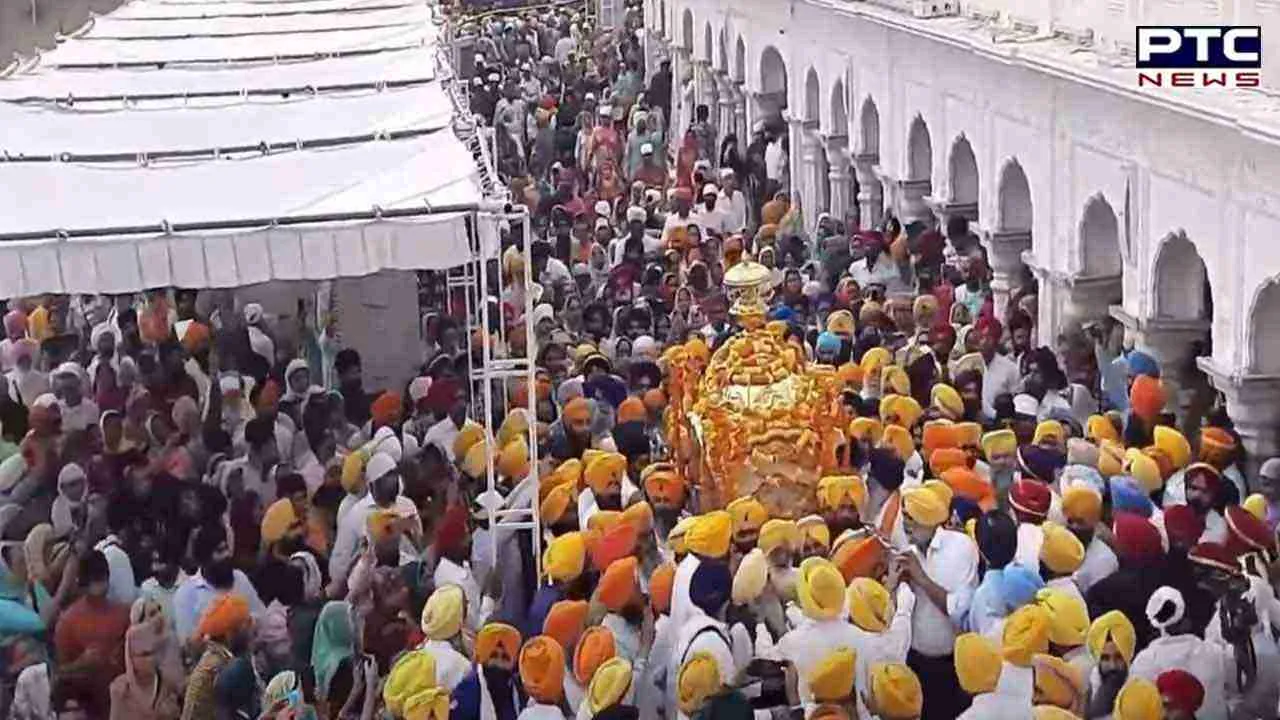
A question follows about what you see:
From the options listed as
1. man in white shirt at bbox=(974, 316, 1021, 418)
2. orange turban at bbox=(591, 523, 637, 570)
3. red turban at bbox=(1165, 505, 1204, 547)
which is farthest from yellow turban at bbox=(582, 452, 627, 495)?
man in white shirt at bbox=(974, 316, 1021, 418)

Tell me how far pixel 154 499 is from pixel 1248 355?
5634mm

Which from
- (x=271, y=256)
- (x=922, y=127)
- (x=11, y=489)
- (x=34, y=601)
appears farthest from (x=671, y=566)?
(x=922, y=127)

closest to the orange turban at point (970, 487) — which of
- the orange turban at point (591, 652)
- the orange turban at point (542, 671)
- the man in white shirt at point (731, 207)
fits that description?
the orange turban at point (591, 652)

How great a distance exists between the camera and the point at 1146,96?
11.0 m

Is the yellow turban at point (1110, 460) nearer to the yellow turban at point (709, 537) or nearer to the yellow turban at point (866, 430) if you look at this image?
the yellow turban at point (866, 430)

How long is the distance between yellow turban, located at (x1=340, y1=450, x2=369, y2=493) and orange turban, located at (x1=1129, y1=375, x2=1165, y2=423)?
391cm

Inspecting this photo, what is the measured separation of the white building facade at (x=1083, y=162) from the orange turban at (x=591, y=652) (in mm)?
4322

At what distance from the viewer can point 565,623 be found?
7551mm

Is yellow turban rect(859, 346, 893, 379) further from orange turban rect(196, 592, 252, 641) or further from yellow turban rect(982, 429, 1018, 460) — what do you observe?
orange turban rect(196, 592, 252, 641)

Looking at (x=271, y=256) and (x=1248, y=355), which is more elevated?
(x=271, y=256)

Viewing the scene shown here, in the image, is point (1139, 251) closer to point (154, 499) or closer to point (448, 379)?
point (448, 379)

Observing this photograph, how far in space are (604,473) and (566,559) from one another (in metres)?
1.03

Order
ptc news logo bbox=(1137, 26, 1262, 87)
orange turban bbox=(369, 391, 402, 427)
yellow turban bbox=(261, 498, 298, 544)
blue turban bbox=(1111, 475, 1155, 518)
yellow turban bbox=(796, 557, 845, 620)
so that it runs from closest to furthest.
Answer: yellow turban bbox=(796, 557, 845, 620)
blue turban bbox=(1111, 475, 1155, 518)
yellow turban bbox=(261, 498, 298, 544)
orange turban bbox=(369, 391, 402, 427)
ptc news logo bbox=(1137, 26, 1262, 87)

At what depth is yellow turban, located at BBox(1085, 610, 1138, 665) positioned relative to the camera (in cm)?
719
